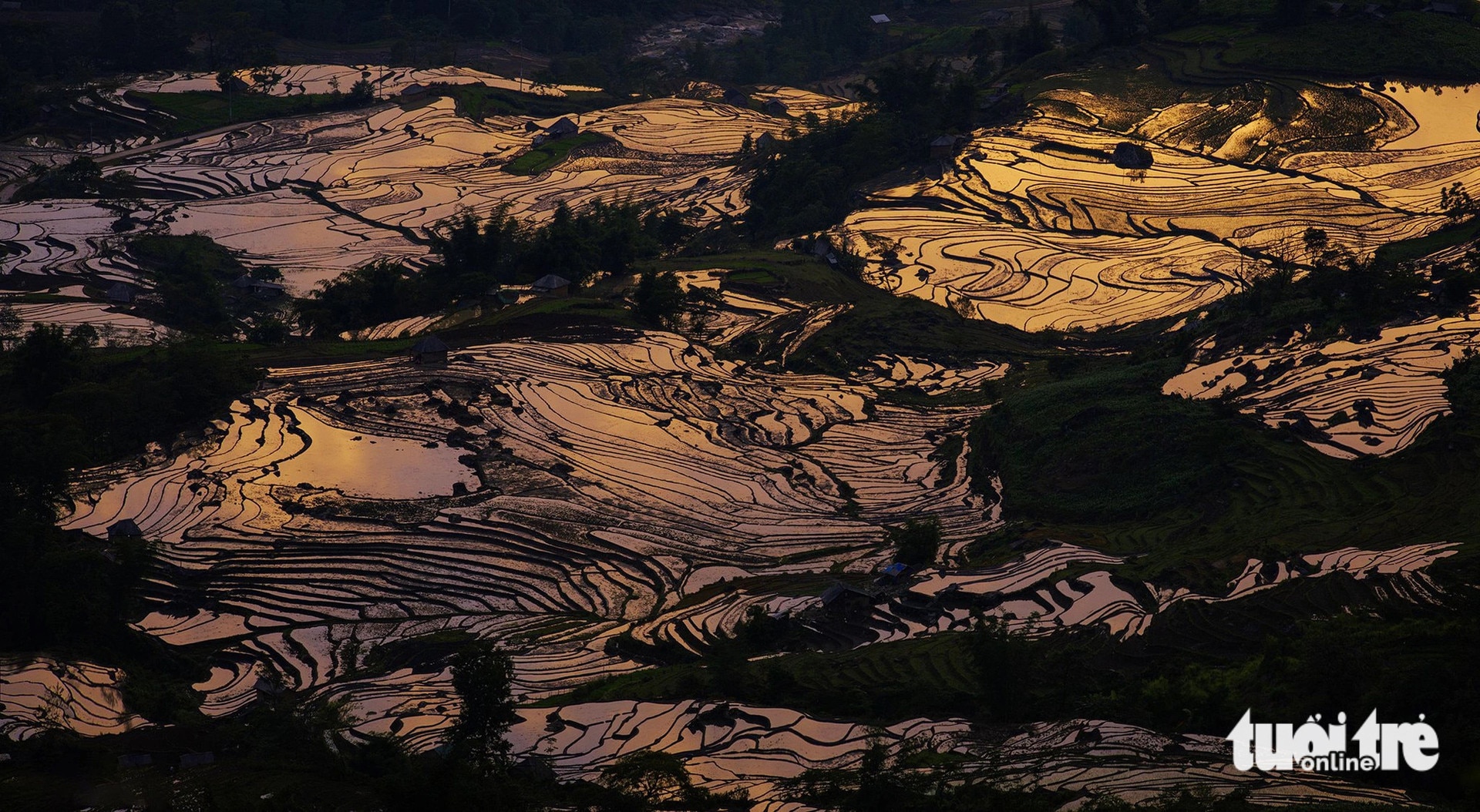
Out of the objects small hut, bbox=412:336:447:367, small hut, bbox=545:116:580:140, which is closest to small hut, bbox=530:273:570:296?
small hut, bbox=412:336:447:367

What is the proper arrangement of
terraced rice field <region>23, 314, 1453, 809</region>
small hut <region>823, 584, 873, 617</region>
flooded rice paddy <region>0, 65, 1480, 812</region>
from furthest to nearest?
1. small hut <region>823, 584, 873, 617</region>
2. terraced rice field <region>23, 314, 1453, 809</region>
3. flooded rice paddy <region>0, 65, 1480, 812</region>

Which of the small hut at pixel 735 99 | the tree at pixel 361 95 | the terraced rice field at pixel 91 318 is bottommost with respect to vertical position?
the terraced rice field at pixel 91 318

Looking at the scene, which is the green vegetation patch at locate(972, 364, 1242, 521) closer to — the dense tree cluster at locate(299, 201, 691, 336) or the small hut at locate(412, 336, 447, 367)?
the small hut at locate(412, 336, 447, 367)

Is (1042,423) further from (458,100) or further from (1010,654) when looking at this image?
(458,100)

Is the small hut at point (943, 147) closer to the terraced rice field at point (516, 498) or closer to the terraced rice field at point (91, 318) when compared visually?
the terraced rice field at point (516, 498)

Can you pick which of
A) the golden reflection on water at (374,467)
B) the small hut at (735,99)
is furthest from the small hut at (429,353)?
the small hut at (735,99)
